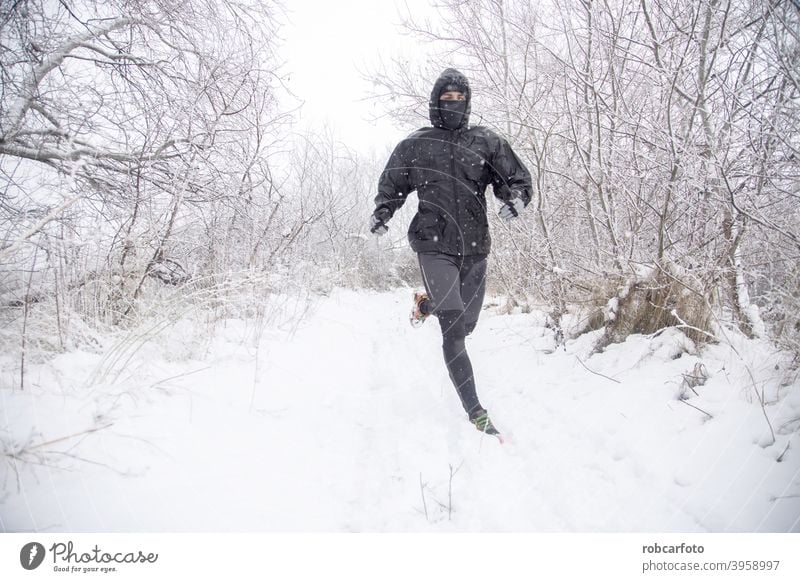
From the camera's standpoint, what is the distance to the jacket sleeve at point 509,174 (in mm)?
2168

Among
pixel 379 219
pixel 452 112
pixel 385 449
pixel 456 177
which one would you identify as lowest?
pixel 385 449

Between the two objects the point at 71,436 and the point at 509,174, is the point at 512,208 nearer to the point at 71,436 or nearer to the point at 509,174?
the point at 509,174

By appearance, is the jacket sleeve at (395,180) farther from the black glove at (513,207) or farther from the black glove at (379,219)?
the black glove at (513,207)

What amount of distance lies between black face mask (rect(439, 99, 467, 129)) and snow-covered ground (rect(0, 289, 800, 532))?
1.86 metres

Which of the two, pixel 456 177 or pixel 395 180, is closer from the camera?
pixel 456 177

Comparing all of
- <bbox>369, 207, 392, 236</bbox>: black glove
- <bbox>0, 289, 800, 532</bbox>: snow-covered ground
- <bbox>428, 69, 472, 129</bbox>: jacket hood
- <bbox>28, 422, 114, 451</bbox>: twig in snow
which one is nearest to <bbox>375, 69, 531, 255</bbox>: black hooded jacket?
<bbox>428, 69, 472, 129</bbox>: jacket hood

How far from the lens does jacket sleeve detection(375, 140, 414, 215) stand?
7.56 ft

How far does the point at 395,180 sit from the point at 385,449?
166 centimetres

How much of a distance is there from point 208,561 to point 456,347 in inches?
59.2

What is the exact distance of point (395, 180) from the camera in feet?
7.66

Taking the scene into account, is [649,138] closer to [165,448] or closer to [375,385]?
[375,385]

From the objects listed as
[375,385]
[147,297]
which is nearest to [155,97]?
[147,297]

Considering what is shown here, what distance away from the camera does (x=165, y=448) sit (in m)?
1.32

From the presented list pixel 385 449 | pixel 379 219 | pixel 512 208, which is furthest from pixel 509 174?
pixel 385 449
